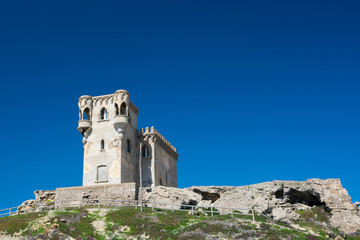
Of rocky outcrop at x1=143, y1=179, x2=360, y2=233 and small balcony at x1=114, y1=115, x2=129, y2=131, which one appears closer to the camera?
rocky outcrop at x1=143, y1=179, x2=360, y2=233

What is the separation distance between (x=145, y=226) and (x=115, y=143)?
20.7 m

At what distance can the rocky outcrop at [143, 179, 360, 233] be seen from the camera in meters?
40.3

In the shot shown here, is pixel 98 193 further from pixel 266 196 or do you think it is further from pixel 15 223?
pixel 266 196

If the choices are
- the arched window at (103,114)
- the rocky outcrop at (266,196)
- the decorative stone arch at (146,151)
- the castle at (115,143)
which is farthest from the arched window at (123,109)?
the rocky outcrop at (266,196)

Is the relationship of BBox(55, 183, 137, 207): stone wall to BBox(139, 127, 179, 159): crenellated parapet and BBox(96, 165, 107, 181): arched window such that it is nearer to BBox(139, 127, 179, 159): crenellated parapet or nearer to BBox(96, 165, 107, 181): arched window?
BBox(96, 165, 107, 181): arched window

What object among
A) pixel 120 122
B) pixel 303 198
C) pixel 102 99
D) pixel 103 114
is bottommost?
pixel 303 198

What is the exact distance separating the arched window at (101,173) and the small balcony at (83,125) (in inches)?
223

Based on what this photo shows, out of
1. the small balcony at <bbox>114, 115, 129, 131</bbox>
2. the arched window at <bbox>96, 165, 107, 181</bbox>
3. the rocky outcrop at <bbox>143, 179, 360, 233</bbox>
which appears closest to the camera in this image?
the rocky outcrop at <bbox>143, 179, 360, 233</bbox>

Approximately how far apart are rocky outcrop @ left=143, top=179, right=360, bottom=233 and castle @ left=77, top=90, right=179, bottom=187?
876cm

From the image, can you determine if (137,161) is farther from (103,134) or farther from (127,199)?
(127,199)

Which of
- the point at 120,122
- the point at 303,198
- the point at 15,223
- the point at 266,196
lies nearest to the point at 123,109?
the point at 120,122

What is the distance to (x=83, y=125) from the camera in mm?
53031

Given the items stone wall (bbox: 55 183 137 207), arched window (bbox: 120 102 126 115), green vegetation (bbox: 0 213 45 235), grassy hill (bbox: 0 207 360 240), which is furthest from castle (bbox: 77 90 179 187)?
green vegetation (bbox: 0 213 45 235)

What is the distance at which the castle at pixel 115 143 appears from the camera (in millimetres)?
51031
